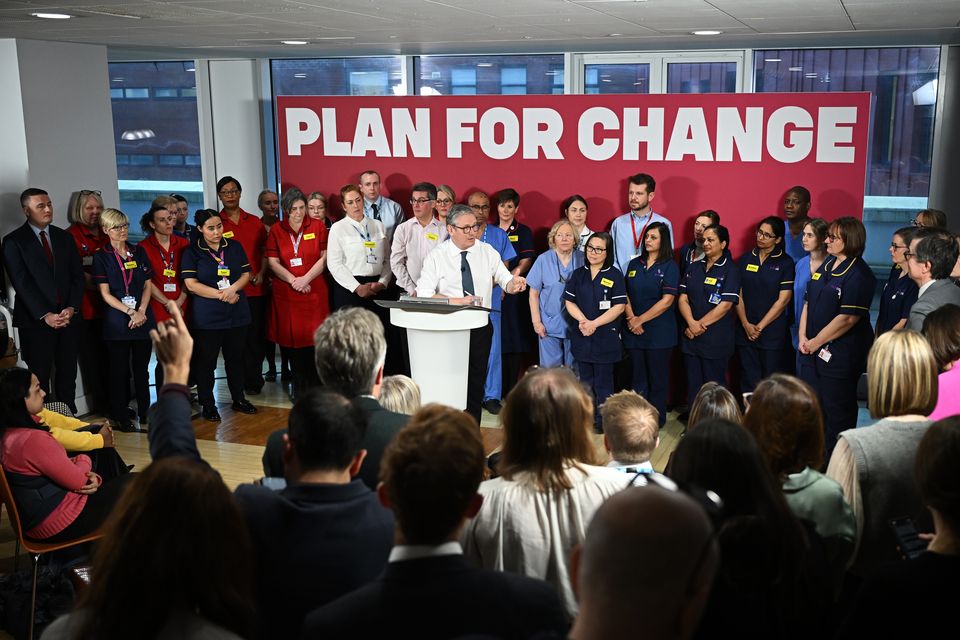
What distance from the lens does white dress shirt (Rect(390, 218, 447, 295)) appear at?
6621mm

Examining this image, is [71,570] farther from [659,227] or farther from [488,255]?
[659,227]

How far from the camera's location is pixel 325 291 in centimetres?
696

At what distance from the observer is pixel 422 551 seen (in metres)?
1.60

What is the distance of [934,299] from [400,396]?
2.74 meters

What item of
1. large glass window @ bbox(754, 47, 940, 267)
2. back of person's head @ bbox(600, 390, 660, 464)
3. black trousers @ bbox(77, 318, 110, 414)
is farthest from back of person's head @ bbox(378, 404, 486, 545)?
large glass window @ bbox(754, 47, 940, 267)

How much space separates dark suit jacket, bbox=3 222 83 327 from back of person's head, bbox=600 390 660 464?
442cm

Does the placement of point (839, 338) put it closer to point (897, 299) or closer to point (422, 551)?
point (897, 299)

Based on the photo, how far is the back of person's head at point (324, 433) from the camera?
203 cm

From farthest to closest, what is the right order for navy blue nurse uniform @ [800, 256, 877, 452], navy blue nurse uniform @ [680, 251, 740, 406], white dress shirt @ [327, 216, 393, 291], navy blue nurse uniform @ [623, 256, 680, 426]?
white dress shirt @ [327, 216, 393, 291]
navy blue nurse uniform @ [623, 256, 680, 426]
navy blue nurse uniform @ [680, 251, 740, 406]
navy blue nurse uniform @ [800, 256, 877, 452]

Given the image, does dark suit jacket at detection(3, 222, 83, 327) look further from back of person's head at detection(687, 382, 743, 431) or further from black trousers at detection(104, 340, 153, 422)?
back of person's head at detection(687, 382, 743, 431)

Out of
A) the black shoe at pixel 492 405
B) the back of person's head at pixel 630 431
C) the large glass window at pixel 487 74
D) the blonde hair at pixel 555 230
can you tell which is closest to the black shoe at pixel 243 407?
the black shoe at pixel 492 405

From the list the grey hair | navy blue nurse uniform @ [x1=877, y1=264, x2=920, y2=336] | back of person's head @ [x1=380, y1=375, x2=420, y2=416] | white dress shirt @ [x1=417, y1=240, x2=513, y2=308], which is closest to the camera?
back of person's head @ [x1=380, y1=375, x2=420, y2=416]

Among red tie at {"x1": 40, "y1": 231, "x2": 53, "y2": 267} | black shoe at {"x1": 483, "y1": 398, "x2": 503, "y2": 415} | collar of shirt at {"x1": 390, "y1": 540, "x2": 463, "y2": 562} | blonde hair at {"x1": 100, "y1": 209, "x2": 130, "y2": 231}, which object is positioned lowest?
black shoe at {"x1": 483, "y1": 398, "x2": 503, "y2": 415}

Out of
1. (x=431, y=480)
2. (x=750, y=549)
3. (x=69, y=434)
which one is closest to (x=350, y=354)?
(x=431, y=480)
